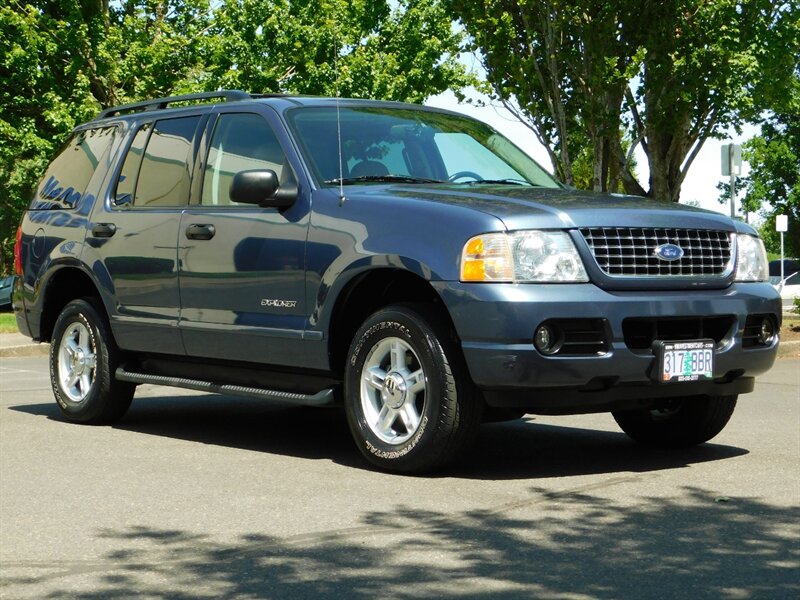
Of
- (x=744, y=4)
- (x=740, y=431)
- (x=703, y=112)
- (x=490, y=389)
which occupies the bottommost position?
(x=740, y=431)

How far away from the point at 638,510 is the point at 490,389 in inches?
39.8

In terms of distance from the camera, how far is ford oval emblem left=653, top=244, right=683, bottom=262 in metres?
6.72

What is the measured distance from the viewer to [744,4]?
69.6 feet

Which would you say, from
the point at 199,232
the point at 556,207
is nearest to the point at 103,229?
the point at 199,232

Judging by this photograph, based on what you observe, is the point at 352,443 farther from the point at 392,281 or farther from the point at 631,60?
the point at 631,60

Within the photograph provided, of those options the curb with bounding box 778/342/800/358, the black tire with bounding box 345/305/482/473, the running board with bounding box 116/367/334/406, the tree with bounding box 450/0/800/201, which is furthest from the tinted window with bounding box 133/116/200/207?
the tree with bounding box 450/0/800/201

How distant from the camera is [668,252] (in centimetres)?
675

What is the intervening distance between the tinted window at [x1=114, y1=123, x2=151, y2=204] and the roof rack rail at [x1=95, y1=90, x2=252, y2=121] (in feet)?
0.74

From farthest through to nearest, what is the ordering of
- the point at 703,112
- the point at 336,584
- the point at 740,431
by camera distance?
the point at 703,112 → the point at 740,431 → the point at 336,584

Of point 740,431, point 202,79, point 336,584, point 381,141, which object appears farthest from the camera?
point 202,79

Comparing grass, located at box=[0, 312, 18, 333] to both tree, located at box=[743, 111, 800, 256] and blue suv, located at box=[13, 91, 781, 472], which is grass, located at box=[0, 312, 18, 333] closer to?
blue suv, located at box=[13, 91, 781, 472]

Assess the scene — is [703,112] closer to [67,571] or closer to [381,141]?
[381,141]

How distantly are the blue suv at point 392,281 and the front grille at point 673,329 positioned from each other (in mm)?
12

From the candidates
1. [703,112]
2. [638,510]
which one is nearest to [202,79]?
[703,112]
